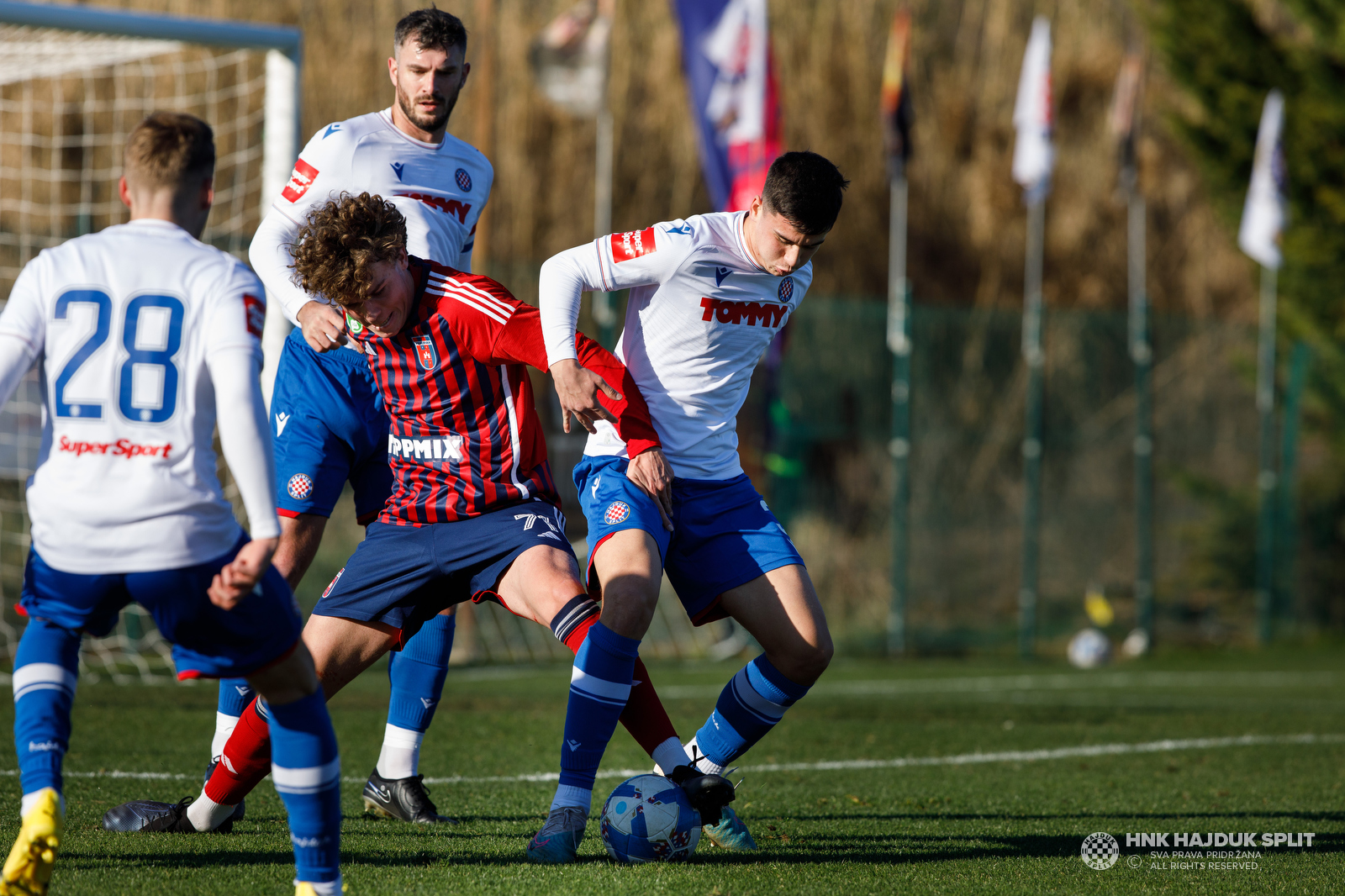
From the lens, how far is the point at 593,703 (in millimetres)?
3986

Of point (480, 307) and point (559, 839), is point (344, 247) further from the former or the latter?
point (559, 839)

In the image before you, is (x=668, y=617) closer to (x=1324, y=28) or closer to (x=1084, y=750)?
(x=1084, y=750)

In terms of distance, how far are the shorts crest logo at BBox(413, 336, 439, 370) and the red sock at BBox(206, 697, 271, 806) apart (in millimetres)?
1080

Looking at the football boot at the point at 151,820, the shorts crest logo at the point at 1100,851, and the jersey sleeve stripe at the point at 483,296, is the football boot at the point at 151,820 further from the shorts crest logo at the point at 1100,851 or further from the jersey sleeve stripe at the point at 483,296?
the shorts crest logo at the point at 1100,851

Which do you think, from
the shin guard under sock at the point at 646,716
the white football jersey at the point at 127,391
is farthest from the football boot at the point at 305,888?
the shin guard under sock at the point at 646,716

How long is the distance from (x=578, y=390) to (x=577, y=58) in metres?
9.28

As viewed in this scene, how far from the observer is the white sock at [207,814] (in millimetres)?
4148

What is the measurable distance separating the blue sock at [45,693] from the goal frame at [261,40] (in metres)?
4.08

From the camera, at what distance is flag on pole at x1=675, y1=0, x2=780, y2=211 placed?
40.0 ft

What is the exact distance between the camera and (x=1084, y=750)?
269 inches

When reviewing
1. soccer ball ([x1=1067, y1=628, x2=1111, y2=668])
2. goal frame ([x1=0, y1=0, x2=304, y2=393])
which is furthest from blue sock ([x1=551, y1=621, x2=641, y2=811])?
soccer ball ([x1=1067, y1=628, x2=1111, y2=668])

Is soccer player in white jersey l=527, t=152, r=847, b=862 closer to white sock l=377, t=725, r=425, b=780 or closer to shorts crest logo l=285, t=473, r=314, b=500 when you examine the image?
white sock l=377, t=725, r=425, b=780

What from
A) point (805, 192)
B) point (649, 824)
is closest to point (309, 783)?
point (649, 824)

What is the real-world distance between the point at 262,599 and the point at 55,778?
62 centimetres
